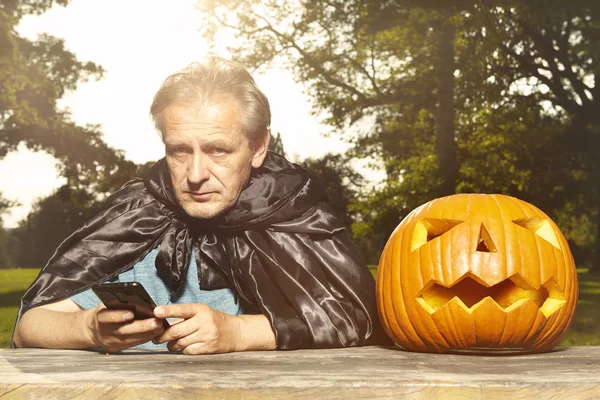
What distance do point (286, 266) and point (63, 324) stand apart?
991 millimetres

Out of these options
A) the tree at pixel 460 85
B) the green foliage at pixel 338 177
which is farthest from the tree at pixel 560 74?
the green foliage at pixel 338 177

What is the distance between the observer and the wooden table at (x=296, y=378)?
200 centimetres

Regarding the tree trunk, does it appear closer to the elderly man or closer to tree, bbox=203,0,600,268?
tree, bbox=203,0,600,268

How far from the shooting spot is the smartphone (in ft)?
8.25

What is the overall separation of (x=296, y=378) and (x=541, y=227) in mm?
1381

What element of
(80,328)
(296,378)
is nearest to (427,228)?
(296,378)

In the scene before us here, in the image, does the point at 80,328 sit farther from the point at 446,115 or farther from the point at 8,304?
the point at 446,115

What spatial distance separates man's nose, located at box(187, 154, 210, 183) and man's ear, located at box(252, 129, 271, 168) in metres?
0.32

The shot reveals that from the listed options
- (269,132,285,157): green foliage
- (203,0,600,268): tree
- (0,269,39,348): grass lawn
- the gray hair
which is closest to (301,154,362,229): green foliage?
(203,0,600,268): tree

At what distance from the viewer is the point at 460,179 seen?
17250 millimetres

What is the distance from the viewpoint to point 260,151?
3.68m

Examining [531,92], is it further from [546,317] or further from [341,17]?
[546,317]

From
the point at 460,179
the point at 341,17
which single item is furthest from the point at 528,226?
the point at 341,17

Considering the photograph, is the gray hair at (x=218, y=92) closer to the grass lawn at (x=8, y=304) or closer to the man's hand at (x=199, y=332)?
the man's hand at (x=199, y=332)
